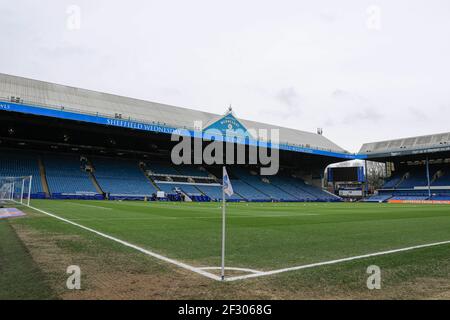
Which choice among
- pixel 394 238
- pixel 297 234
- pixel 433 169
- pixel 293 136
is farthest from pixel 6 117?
pixel 433 169

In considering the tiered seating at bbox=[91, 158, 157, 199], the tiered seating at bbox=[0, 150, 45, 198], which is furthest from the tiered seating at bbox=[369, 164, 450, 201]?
the tiered seating at bbox=[0, 150, 45, 198]

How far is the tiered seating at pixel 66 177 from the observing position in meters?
41.7

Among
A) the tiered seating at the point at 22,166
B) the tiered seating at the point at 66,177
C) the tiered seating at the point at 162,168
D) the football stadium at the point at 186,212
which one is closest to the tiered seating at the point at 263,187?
the football stadium at the point at 186,212

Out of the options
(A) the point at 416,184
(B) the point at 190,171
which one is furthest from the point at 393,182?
(B) the point at 190,171

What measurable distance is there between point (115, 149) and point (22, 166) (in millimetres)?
14068

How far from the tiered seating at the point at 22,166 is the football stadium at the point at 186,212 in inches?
8.1

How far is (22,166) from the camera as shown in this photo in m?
42.2

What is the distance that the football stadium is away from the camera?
5.28 meters

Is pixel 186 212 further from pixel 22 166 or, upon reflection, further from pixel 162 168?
pixel 162 168

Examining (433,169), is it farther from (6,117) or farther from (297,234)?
(6,117)

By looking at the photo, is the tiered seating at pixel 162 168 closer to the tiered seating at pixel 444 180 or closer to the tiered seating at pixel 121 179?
the tiered seating at pixel 121 179

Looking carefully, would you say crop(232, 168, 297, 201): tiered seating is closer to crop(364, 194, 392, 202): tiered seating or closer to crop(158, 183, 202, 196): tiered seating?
crop(158, 183, 202, 196): tiered seating

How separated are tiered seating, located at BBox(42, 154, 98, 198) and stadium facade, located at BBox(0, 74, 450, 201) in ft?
0.37

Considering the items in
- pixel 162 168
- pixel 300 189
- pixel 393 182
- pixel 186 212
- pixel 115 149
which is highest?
pixel 115 149
